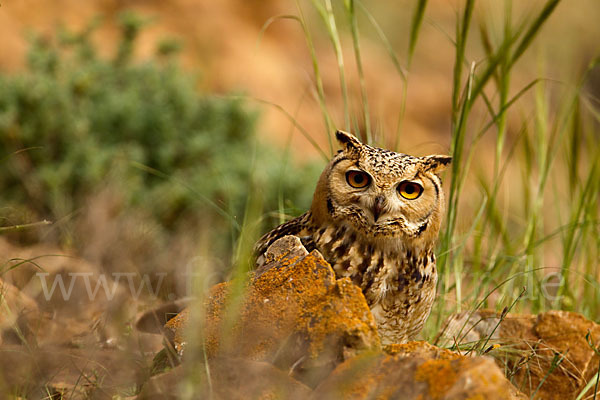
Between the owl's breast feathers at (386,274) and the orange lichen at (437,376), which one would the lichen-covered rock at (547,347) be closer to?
the owl's breast feathers at (386,274)

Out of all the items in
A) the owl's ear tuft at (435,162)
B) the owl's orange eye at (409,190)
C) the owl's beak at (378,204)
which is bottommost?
the owl's beak at (378,204)

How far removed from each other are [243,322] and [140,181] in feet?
11.7

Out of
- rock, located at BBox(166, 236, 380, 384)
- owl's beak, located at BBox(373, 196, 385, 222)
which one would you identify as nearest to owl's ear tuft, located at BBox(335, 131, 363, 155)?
owl's beak, located at BBox(373, 196, 385, 222)

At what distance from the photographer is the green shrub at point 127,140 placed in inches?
183

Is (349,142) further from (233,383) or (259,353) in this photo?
(233,383)

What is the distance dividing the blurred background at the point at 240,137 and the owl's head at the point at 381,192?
322 mm

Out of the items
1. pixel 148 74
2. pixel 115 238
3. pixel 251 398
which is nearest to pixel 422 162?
pixel 251 398

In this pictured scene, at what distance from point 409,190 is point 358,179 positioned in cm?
17

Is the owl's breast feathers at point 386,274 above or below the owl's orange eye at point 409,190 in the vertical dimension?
below

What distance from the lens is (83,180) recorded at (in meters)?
4.82

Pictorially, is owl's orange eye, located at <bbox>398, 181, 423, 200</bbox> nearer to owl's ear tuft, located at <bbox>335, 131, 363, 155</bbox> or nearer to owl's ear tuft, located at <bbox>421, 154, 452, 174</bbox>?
owl's ear tuft, located at <bbox>421, 154, 452, 174</bbox>

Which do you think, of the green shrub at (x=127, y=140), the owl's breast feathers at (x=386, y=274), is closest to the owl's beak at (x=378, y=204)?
the owl's breast feathers at (x=386, y=274)

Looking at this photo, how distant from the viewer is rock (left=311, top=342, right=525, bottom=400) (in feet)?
4.67

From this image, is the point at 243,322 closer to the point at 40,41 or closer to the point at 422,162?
the point at 422,162
